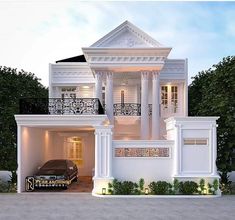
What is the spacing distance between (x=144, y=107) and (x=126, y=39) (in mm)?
3898

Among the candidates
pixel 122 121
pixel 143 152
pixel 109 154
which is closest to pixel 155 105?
pixel 122 121

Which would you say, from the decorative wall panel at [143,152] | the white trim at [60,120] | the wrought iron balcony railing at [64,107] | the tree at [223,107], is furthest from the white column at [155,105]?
the white trim at [60,120]

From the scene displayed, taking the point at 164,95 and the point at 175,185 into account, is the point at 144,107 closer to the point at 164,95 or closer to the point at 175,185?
the point at 164,95

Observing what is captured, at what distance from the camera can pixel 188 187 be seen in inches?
690

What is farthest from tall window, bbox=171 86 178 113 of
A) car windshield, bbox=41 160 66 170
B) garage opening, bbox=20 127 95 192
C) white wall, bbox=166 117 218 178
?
car windshield, bbox=41 160 66 170

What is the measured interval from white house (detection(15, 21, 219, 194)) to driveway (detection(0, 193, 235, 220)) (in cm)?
176

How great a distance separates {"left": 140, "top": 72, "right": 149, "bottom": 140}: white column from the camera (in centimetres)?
2234

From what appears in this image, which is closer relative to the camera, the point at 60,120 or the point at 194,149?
the point at 194,149

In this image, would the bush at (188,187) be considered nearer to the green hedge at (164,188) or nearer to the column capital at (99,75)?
the green hedge at (164,188)

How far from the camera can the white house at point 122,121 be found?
707 inches

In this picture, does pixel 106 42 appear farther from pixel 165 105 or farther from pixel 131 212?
pixel 131 212

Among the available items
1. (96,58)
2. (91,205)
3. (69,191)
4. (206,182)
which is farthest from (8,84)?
Result: (206,182)

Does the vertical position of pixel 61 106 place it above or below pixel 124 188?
above

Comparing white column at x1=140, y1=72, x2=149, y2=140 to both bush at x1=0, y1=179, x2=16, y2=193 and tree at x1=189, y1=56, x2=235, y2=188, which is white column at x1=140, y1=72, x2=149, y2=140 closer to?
tree at x1=189, y1=56, x2=235, y2=188
